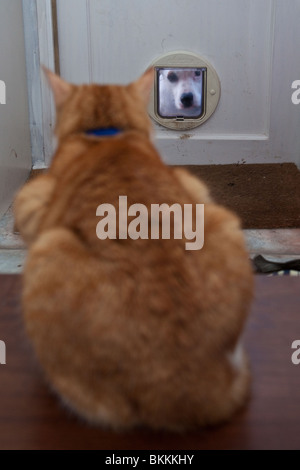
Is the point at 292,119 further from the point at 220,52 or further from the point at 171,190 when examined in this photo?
the point at 171,190

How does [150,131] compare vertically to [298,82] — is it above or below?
below

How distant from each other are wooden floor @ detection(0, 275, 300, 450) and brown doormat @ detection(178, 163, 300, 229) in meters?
1.36

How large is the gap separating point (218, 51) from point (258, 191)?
64 centimetres

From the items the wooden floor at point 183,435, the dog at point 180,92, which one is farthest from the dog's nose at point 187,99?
the wooden floor at point 183,435

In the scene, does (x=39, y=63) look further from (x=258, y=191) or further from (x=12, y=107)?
(x=258, y=191)

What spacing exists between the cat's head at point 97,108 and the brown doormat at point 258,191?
1426 mm

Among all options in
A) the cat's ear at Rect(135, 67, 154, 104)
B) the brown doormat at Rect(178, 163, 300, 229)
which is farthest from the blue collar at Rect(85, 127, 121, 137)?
the brown doormat at Rect(178, 163, 300, 229)

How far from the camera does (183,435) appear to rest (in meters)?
0.74

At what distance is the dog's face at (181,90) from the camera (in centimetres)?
268

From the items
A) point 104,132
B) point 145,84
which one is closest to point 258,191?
point 145,84

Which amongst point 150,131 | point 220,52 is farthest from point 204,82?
point 150,131

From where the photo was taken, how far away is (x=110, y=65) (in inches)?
106

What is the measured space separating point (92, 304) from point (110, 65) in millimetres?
2152

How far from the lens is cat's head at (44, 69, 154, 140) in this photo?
907 mm
